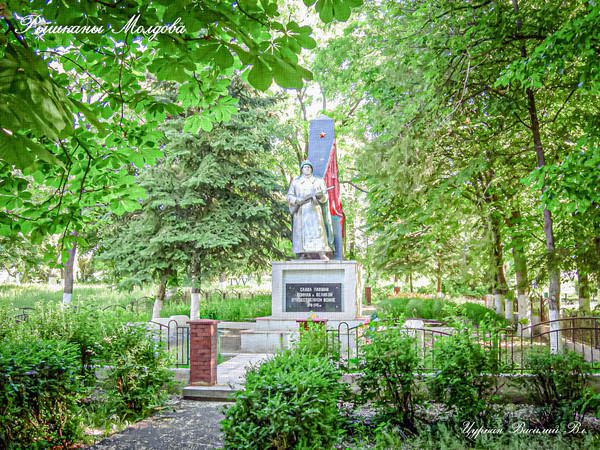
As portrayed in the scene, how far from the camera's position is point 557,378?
6.18m

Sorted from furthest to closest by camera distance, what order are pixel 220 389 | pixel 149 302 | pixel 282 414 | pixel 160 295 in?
pixel 149 302
pixel 160 295
pixel 220 389
pixel 282 414

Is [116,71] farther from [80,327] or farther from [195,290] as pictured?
[195,290]

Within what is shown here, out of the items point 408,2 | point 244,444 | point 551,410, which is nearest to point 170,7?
point 244,444

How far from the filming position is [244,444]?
12.4 feet

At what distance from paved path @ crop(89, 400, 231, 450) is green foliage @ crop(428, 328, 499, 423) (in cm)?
277

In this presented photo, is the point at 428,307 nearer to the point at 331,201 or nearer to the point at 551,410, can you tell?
the point at 331,201

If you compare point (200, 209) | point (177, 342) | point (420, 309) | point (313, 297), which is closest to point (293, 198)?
point (313, 297)

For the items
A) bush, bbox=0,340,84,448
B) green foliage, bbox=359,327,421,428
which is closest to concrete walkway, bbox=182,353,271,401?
green foliage, bbox=359,327,421,428

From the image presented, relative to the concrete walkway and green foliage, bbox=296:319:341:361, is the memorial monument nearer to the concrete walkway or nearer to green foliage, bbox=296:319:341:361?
the concrete walkway

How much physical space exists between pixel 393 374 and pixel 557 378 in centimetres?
235

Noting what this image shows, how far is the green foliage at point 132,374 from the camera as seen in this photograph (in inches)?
255

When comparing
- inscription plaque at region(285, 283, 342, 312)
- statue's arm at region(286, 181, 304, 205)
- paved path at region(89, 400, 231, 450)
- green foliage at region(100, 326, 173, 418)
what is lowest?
paved path at region(89, 400, 231, 450)

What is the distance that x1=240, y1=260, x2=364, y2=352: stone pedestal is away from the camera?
41.8ft

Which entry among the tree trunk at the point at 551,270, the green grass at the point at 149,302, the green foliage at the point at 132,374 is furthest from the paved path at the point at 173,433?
the tree trunk at the point at 551,270
